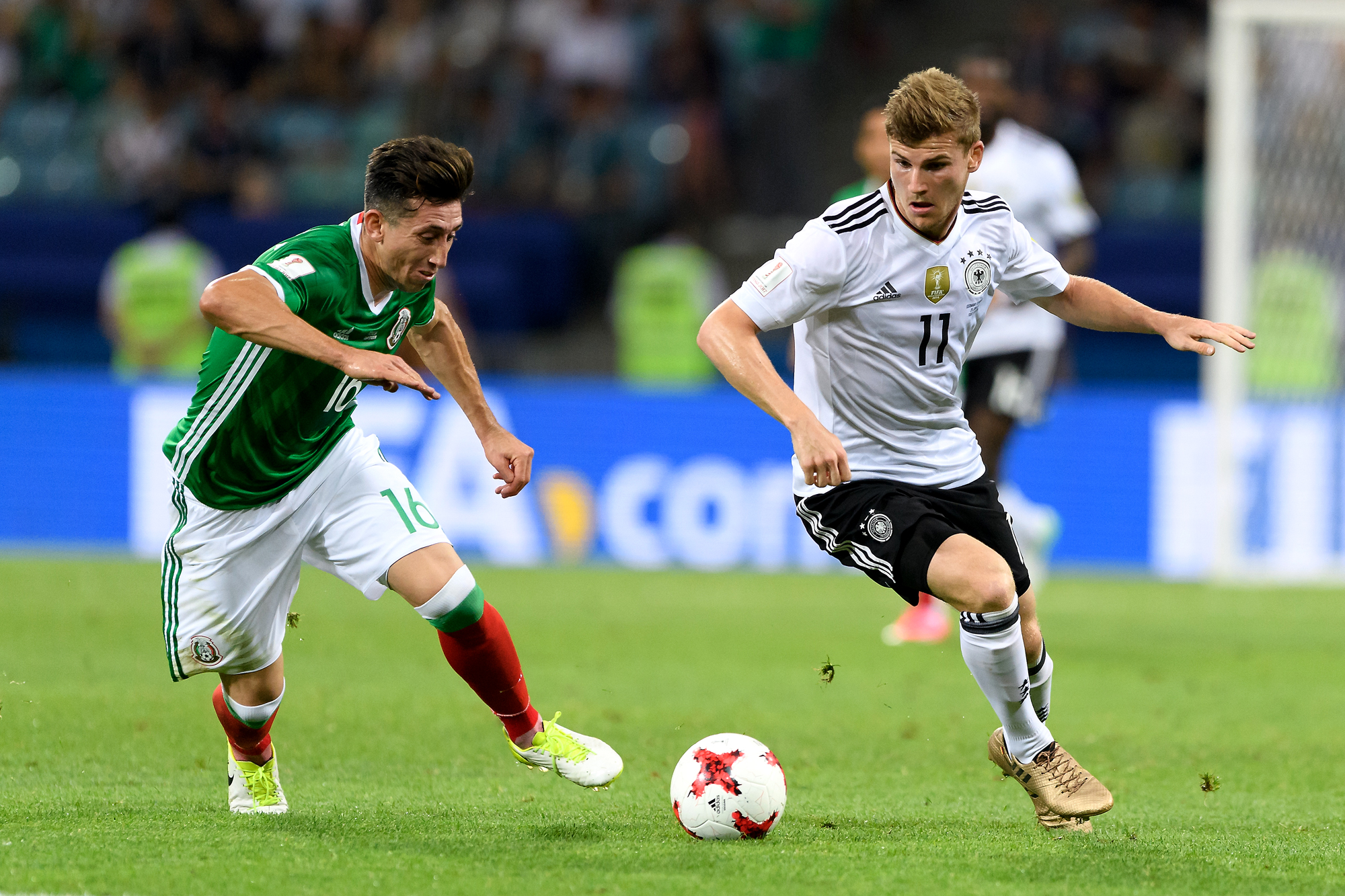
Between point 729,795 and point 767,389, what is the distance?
104 cm

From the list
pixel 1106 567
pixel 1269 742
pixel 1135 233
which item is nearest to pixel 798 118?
pixel 1135 233

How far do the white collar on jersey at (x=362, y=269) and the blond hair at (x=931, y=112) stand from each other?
140 cm

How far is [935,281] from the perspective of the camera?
461 centimetres

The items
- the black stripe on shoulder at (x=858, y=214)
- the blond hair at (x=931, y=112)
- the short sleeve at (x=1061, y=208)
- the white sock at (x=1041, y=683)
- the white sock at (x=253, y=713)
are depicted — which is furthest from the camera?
the short sleeve at (x=1061, y=208)

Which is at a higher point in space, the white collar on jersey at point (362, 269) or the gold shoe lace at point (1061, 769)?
the white collar on jersey at point (362, 269)

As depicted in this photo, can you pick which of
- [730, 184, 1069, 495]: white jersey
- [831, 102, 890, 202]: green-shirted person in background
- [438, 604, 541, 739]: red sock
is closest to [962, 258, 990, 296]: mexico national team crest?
[730, 184, 1069, 495]: white jersey

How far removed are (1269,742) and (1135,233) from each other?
873 cm

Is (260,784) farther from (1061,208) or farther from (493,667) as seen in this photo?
(1061,208)

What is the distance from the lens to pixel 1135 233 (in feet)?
47.2

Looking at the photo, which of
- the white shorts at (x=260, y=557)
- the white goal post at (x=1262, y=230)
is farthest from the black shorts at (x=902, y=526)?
the white goal post at (x=1262, y=230)

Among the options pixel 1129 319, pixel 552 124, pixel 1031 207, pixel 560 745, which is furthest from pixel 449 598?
pixel 552 124

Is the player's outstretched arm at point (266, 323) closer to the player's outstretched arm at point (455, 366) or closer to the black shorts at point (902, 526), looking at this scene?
the player's outstretched arm at point (455, 366)

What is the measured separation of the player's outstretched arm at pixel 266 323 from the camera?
4.16 meters

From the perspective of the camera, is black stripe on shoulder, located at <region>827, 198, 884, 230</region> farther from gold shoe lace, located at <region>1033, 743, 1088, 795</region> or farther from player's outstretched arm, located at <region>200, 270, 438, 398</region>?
gold shoe lace, located at <region>1033, 743, 1088, 795</region>
